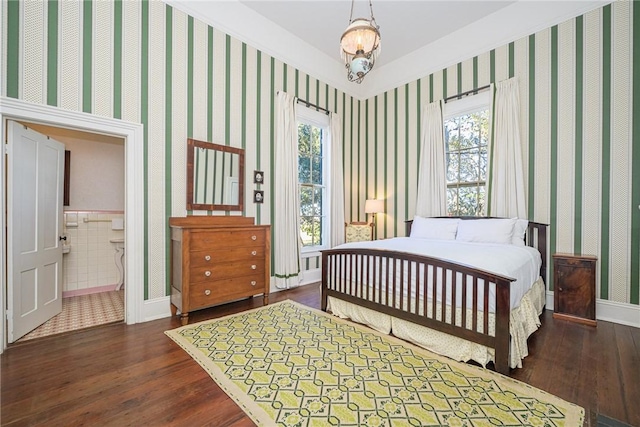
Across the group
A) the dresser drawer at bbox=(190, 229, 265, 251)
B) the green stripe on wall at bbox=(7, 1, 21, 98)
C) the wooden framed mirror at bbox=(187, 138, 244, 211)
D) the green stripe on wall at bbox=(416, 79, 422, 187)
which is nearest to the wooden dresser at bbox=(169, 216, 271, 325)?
the dresser drawer at bbox=(190, 229, 265, 251)

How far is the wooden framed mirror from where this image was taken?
3.30 metres

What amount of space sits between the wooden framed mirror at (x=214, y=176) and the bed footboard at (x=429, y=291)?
154 cm

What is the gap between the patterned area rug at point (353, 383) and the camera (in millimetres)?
1510

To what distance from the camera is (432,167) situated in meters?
4.36

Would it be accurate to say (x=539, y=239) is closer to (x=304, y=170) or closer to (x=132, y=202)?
(x=304, y=170)

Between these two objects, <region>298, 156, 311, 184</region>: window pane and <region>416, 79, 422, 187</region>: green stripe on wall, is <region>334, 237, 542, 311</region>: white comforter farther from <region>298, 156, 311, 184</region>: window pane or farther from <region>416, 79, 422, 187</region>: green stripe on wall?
<region>298, 156, 311, 184</region>: window pane

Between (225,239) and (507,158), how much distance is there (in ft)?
12.0

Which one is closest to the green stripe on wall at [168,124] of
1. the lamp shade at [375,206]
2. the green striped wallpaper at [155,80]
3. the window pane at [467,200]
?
the green striped wallpaper at [155,80]

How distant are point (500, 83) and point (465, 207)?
1.72 meters

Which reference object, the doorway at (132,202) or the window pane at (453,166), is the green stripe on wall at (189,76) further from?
the window pane at (453,166)

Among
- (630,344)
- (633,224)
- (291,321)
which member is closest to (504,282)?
(630,344)

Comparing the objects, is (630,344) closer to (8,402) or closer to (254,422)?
(254,422)

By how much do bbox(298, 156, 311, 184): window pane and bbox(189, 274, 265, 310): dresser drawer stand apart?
74.4 inches

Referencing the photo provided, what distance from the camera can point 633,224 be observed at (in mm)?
2936
